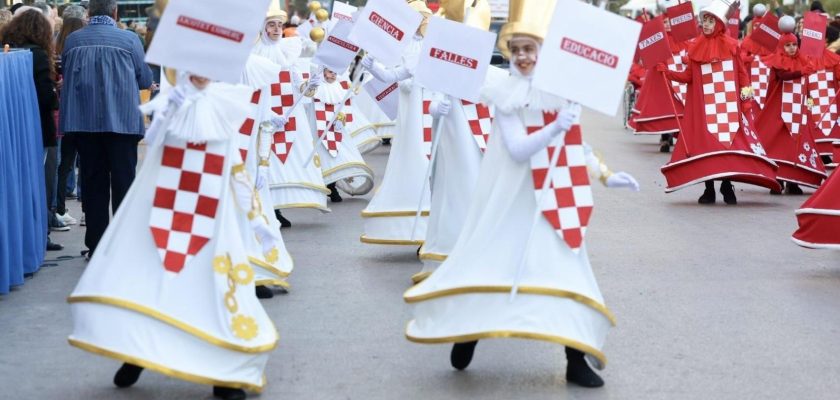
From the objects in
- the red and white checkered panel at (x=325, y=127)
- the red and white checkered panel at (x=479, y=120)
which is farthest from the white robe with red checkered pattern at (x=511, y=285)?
the red and white checkered panel at (x=325, y=127)

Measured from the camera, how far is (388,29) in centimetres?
1011

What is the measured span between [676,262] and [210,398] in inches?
191

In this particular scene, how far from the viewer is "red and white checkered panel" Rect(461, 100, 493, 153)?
9.45 m

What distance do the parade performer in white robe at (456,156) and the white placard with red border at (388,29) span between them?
1.79 feet

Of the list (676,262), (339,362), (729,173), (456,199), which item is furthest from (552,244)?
(729,173)

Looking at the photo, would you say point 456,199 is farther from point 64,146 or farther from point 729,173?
point 729,173

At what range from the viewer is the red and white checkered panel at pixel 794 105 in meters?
14.9

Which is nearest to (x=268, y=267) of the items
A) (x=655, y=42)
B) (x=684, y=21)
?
(x=655, y=42)

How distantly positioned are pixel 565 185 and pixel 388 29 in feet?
12.9

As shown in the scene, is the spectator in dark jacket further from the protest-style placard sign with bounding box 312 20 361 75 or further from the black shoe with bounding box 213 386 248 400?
the black shoe with bounding box 213 386 248 400

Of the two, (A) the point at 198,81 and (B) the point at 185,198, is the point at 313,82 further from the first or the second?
(B) the point at 185,198

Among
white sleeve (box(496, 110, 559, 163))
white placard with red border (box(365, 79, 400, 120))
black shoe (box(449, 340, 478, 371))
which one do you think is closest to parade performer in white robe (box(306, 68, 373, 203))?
white placard with red border (box(365, 79, 400, 120))

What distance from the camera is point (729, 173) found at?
1358 cm

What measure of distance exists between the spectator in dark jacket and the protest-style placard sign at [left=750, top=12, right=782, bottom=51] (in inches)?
298
